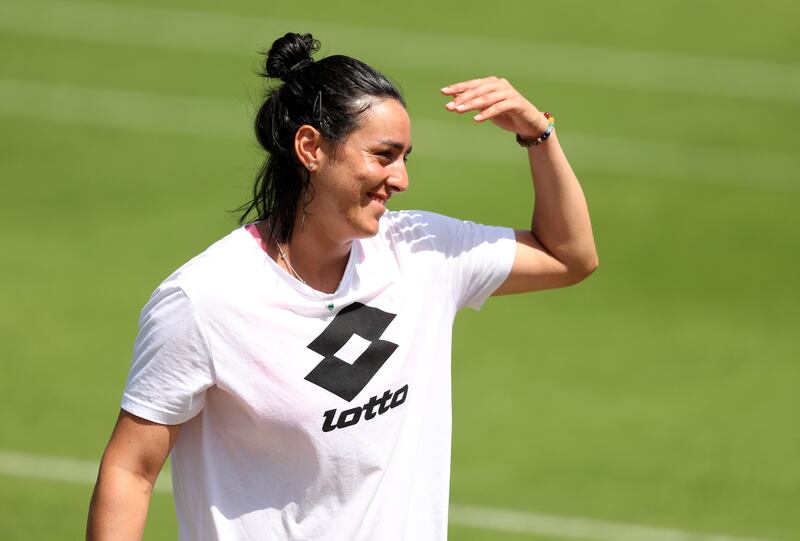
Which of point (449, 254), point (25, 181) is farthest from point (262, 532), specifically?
point (25, 181)

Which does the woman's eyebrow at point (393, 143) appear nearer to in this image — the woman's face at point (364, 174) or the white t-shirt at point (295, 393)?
the woman's face at point (364, 174)

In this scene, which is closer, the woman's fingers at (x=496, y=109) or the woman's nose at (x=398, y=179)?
the woman's nose at (x=398, y=179)

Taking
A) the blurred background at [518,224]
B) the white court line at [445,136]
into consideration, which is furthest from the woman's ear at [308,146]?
the white court line at [445,136]

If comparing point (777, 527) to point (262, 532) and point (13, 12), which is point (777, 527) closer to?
point (262, 532)

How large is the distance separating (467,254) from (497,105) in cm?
40

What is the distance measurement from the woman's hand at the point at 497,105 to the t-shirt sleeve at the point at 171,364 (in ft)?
2.73

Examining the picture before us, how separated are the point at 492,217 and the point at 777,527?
3954 millimetres

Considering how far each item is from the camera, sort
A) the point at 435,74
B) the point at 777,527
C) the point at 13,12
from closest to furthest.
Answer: the point at 777,527 → the point at 435,74 → the point at 13,12

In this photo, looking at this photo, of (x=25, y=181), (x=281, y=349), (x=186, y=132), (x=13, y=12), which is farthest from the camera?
(x=13, y=12)

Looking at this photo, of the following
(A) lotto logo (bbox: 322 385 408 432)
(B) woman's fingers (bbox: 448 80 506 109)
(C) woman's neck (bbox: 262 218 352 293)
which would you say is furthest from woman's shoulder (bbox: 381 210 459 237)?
(A) lotto logo (bbox: 322 385 408 432)

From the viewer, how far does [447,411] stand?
3547 millimetres

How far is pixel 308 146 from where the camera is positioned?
3342 millimetres

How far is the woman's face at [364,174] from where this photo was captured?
10.7 ft

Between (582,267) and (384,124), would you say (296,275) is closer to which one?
(384,124)
